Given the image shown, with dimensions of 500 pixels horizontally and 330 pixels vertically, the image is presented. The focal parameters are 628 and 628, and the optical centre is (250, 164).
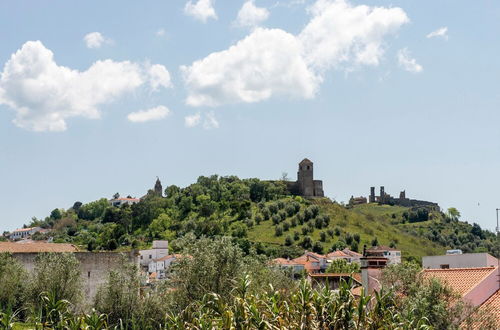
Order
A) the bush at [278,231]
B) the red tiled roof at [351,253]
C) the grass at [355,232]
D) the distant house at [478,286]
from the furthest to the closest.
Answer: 1. the bush at [278,231]
2. the grass at [355,232]
3. the red tiled roof at [351,253]
4. the distant house at [478,286]

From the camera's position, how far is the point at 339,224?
5157 inches

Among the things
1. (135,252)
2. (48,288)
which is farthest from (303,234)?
(48,288)

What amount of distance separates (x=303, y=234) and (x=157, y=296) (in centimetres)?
9301

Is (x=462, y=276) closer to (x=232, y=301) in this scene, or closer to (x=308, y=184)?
(x=232, y=301)

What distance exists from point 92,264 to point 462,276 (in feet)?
85.7

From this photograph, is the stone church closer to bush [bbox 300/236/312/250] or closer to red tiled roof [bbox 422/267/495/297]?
bush [bbox 300/236/312/250]

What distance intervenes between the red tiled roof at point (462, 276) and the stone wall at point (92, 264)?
21954 mm

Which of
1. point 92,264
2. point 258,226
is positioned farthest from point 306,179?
point 92,264

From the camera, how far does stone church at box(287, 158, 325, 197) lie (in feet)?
543

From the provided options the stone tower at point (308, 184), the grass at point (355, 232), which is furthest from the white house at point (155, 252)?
the stone tower at point (308, 184)

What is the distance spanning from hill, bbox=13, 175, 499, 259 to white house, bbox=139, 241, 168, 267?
6.25 metres

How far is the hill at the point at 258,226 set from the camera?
120812 mm

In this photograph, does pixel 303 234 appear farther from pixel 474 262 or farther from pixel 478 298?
pixel 478 298

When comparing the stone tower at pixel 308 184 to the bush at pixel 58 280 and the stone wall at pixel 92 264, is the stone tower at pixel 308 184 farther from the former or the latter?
the bush at pixel 58 280
